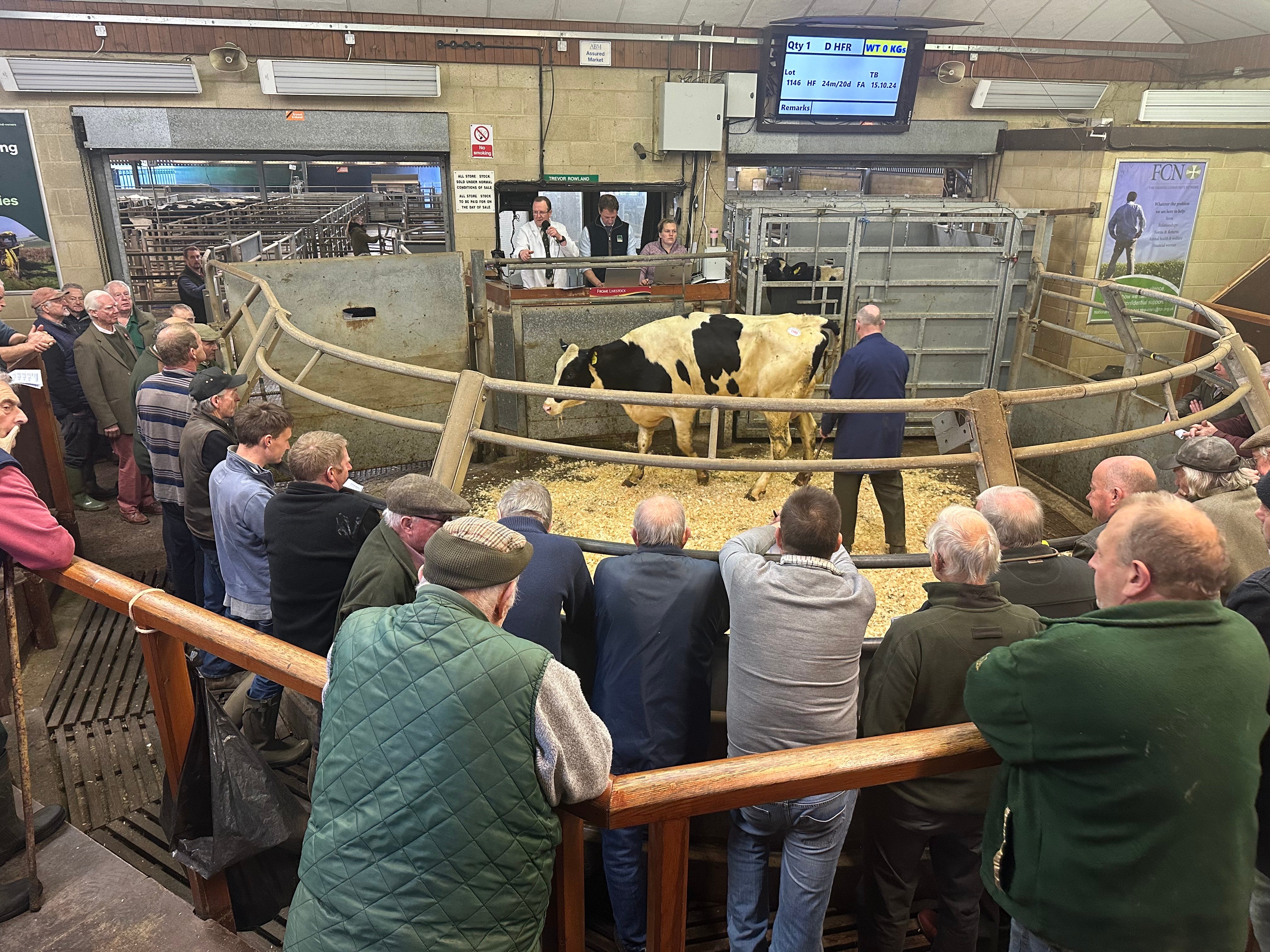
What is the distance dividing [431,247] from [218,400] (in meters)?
7.82

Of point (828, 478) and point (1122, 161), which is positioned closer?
point (828, 478)

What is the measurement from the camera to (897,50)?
959cm

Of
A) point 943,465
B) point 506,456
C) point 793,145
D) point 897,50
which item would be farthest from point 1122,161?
point 943,465

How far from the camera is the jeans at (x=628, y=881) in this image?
8.13 feet

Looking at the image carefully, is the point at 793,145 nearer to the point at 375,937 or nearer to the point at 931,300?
the point at 931,300

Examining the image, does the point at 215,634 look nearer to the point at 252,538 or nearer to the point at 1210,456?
the point at 252,538

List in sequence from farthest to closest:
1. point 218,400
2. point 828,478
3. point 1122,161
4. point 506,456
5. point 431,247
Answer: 1. point 431,247
2. point 1122,161
3. point 506,456
4. point 828,478
5. point 218,400

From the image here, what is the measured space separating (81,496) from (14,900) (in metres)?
4.41

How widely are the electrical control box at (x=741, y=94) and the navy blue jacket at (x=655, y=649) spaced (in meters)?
8.46

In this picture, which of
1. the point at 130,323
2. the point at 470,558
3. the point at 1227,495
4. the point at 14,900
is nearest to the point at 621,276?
the point at 130,323

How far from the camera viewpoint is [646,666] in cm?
251

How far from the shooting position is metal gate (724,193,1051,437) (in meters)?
7.71

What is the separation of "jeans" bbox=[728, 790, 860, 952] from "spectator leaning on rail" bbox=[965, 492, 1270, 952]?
2.38ft

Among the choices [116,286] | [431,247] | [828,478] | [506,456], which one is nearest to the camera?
[116,286]
